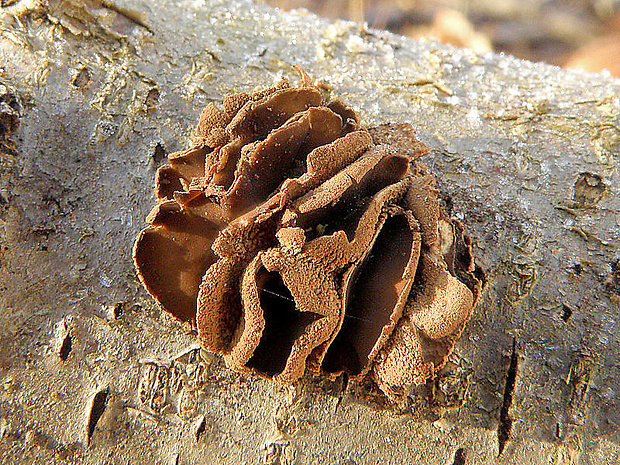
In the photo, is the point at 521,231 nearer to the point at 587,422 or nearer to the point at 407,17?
the point at 587,422

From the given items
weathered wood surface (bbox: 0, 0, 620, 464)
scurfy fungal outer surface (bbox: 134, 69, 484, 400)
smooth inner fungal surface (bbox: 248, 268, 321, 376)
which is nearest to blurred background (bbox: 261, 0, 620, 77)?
weathered wood surface (bbox: 0, 0, 620, 464)

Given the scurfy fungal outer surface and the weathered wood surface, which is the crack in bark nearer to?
the weathered wood surface

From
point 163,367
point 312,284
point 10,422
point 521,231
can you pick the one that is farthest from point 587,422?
point 10,422

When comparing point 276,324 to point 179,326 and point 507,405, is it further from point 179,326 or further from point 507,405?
point 507,405

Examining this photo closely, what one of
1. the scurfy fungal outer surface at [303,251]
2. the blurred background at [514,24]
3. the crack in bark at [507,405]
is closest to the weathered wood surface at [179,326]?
the crack in bark at [507,405]

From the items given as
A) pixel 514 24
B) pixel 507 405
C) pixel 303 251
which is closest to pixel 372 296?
pixel 303 251
